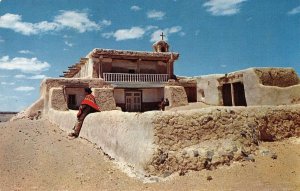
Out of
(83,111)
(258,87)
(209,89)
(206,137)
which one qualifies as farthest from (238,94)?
(206,137)

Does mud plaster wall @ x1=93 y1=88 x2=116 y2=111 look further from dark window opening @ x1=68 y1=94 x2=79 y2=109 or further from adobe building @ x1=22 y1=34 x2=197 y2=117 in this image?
dark window opening @ x1=68 y1=94 x2=79 y2=109

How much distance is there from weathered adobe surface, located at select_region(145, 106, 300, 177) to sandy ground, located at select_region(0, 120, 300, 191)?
0.21 meters

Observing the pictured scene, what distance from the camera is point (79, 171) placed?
21.4 ft

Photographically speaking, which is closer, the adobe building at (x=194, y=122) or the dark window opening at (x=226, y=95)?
the adobe building at (x=194, y=122)

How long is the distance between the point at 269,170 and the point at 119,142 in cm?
317

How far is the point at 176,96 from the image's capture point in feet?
76.6

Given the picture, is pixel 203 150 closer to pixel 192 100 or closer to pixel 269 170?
pixel 269 170

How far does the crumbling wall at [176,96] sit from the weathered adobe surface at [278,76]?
9275 mm

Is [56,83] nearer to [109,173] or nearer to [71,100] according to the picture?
[71,100]

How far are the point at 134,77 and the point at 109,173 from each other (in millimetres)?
18153

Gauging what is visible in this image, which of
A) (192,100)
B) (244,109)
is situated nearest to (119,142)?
(244,109)

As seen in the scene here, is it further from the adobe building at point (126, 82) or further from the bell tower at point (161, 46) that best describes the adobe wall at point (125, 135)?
the bell tower at point (161, 46)

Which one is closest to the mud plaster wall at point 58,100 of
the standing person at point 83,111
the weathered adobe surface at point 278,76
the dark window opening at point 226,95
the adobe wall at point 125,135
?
the standing person at point 83,111

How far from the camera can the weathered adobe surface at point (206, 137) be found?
5.62 metres
